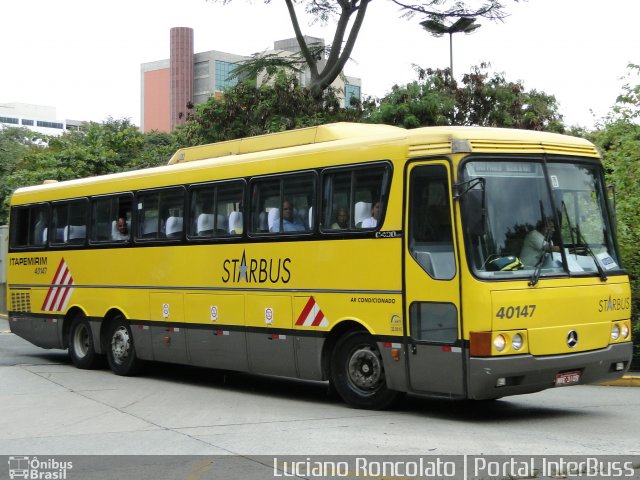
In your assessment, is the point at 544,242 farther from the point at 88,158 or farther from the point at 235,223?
the point at 88,158

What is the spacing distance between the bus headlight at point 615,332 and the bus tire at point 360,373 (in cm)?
253

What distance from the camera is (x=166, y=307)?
15094 mm

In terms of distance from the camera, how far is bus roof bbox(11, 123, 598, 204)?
34.9 feet

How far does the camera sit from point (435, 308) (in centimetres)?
1052

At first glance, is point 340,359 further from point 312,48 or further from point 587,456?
point 312,48

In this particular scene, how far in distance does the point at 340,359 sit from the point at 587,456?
407 centimetres

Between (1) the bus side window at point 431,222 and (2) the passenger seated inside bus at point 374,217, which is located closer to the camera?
(1) the bus side window at point 431,222

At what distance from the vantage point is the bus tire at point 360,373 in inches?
448

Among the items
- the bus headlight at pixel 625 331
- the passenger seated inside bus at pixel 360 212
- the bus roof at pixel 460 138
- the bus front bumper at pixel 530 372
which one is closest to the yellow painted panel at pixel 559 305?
the bus headlight at pixel 625 331

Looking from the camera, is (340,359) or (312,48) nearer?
(340,359)

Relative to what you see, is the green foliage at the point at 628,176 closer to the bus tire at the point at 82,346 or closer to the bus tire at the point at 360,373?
the bus tire at the point at 360,373

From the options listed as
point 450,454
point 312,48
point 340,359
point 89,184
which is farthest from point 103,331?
point 312,48

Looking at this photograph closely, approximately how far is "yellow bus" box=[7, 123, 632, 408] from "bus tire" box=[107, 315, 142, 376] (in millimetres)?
504

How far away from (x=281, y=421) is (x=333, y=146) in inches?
138
